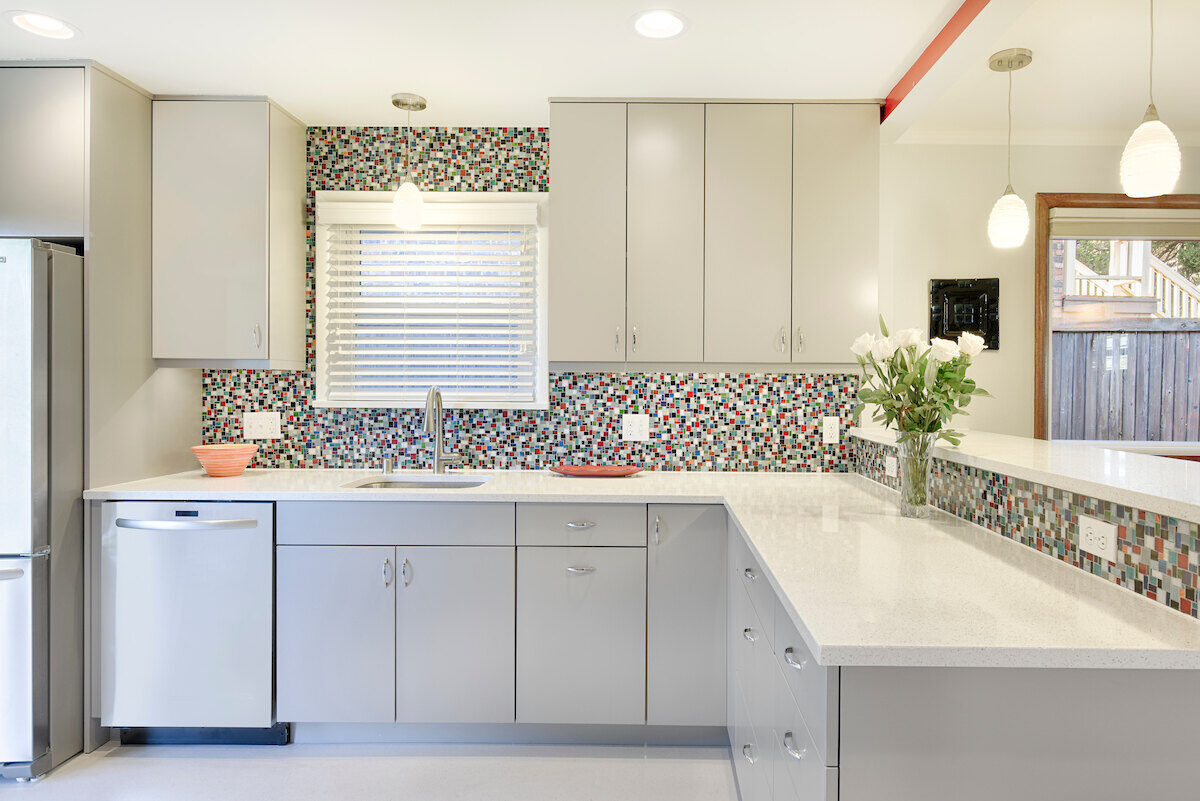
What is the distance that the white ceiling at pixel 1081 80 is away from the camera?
2166 mm

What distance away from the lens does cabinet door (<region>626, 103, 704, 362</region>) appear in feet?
8.77

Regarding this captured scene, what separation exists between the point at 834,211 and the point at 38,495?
300 centimetres

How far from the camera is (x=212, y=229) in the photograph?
2.66 meters

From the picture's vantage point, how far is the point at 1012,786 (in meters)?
1.03

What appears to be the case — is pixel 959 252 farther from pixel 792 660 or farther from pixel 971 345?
pixel 792 660

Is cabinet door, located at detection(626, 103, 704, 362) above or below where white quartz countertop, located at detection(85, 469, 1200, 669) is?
above

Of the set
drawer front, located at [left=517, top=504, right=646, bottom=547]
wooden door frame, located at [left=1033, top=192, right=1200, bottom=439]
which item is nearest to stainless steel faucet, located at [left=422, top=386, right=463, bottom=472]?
drawer front, located at [left=517, top=504, right=646, bottom=547]

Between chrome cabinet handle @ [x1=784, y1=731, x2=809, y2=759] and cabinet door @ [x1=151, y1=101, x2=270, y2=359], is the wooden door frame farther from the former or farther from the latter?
cabinet door @ [x1=151, y1=101, x2=270, y2=359]

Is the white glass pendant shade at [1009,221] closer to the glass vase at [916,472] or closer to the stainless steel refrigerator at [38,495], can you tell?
the glass vase at [916,472]

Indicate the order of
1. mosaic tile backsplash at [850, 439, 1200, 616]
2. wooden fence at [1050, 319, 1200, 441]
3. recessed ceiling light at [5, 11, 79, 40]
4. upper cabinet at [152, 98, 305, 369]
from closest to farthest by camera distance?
mosaic tile backsplash at [850, 439, 1200, 616], recessed ceiling light at [5, 11, 79, 40], upper cabinet at [152, 98, 305, 369], wooden fence at [1050, 319, 1200, 441]

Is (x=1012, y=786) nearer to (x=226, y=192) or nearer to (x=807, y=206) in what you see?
(x=807, y=206)

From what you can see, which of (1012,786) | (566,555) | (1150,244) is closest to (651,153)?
(566,555)

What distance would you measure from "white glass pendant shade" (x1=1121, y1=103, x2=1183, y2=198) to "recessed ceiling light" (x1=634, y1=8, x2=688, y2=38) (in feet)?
4.54

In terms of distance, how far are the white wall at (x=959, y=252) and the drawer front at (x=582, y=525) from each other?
5.15 feet
